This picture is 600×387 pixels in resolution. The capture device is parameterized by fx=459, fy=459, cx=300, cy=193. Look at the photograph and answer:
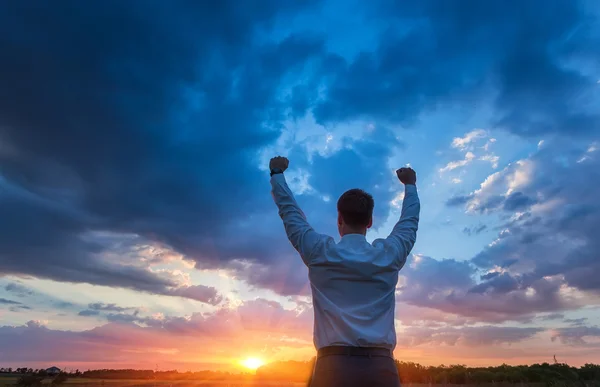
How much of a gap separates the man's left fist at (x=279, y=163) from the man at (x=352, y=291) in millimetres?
444

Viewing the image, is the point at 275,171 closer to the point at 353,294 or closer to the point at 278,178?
the point at 278,178

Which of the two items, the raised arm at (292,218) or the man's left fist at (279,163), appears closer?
the raised arm at (292,218)

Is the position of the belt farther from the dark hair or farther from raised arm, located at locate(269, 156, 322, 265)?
the dark hair

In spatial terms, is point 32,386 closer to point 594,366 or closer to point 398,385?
point 594,366

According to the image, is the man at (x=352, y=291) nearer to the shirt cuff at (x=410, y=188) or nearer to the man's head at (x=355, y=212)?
the man's head at (x=355, y=212)

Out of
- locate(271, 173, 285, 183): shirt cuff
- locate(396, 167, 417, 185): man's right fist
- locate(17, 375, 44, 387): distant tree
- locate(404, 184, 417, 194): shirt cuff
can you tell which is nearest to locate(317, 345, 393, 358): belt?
locate(271, 173, 285, 183): shirt cuff

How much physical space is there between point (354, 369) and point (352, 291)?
A: 516 mm

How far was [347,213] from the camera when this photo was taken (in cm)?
349

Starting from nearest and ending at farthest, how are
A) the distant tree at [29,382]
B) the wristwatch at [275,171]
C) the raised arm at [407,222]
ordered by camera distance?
the raised arm at [407,222] → the wristwatch at [275,171] → the distant tree at [29,382]

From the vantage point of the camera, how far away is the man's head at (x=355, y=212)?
11.4 feet

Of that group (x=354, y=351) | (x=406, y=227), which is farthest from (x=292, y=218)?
(x=354, y=351)

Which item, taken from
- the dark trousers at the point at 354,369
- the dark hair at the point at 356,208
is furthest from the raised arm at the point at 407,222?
the dark trousers at the point at 354,369

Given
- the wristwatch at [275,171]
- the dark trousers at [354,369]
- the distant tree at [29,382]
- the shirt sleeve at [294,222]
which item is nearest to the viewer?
the dark trousers at [354,369]

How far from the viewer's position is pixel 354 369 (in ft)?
9.92
